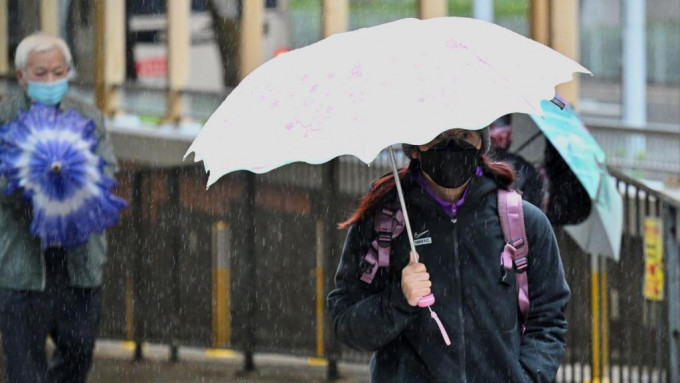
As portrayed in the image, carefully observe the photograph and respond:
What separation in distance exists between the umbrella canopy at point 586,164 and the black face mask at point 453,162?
1998 millimetres

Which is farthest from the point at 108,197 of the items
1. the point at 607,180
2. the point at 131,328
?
the point at 131,328

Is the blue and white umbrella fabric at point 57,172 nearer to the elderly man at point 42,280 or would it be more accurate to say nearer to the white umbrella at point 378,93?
the elderly man at point 42,280

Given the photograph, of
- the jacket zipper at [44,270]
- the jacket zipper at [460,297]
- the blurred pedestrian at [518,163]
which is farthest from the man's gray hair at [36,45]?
the jacket zipper at [460,297]

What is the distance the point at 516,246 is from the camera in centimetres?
425

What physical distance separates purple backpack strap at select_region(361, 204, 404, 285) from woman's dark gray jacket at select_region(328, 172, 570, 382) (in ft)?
0.09

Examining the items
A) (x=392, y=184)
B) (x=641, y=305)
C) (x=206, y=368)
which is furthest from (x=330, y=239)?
(x=392, y=184)

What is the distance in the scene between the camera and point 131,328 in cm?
1078

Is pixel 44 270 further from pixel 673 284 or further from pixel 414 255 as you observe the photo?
pixel 673 284

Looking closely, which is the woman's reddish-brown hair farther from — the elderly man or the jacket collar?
the elderly man

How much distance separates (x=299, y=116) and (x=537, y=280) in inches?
34.4

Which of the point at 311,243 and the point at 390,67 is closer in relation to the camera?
the point at 390,67

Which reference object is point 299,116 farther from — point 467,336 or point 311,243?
point 311,243

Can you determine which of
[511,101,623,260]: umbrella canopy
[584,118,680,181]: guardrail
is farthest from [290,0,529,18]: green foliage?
[511,101,623,260]: umbrella canopy

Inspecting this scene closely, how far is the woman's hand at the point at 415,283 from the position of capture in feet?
13.4
